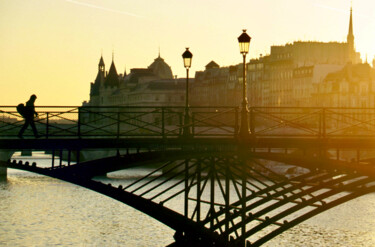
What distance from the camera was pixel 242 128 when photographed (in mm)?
22422

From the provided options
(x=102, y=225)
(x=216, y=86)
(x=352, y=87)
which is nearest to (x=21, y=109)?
(x=102, y=225)

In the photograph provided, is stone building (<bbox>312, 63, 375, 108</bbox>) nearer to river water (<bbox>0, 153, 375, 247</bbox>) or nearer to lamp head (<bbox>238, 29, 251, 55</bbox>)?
river water (<bbox>0, 153, 375, 247</bbox>)

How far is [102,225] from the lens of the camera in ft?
151

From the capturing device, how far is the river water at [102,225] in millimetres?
40344

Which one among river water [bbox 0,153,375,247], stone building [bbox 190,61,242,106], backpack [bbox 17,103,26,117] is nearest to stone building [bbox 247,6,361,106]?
stone building [bbox 190,61,242,106]

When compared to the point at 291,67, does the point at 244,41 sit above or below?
below

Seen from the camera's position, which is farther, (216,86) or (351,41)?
(216,86)

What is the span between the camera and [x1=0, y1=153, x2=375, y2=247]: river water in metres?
40.3

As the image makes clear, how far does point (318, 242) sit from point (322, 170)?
16.4 metres

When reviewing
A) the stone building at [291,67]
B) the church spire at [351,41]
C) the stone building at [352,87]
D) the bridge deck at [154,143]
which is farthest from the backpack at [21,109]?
the church spire at [351,41]

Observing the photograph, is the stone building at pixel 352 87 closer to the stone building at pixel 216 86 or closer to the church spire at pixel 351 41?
the church spire at pixel 351 41

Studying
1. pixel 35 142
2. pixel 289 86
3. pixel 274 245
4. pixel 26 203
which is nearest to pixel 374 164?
pixel 35 142

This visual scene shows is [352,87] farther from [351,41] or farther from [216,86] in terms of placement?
[216,86]

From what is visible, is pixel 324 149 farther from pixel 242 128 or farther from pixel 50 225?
pixel 50 225
